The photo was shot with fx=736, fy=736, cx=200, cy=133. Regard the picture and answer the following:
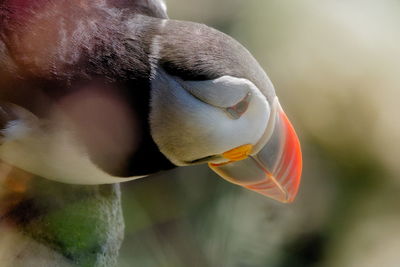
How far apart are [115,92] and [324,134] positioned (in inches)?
50.6

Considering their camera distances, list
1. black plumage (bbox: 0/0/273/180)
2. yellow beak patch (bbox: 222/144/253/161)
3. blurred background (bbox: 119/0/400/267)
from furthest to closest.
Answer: blurred background (bbox: 119/0/400/267) < yellow beak patch (bbox: 222/144/253/161) < black plumage (bbox: 0/0/273/180)

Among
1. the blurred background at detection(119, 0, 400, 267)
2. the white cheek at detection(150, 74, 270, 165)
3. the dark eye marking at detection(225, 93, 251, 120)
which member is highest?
the dark eye marking at detection(225, 93, 251, 120)

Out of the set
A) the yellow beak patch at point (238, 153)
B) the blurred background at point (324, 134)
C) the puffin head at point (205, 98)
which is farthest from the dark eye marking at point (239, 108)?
the blurred background at point (324, 134)

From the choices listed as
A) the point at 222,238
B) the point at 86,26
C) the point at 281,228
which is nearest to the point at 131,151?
the point at 86,26

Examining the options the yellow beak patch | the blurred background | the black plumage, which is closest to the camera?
the black plumage

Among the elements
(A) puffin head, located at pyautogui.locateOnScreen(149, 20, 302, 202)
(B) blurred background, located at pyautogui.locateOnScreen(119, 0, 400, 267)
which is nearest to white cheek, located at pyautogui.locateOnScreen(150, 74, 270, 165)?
(A) puffin head, located at pyautogui.locateOnScreen(149, 20, 302, 202)

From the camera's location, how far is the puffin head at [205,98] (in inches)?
71.9

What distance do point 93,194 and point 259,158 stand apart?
1.59 feet

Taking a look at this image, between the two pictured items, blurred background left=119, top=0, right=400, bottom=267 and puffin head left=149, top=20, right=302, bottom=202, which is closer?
puffin head left=149, top=20, right=302, bottom=202

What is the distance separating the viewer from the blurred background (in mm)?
2773

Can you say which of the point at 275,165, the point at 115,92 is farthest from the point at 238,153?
the point at 115,92

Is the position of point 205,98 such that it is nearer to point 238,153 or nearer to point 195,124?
point 195,124

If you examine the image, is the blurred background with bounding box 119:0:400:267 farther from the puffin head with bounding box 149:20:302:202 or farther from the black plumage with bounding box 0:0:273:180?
the black plumage with bounding box 0:0:273:180

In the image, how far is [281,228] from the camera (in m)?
2.82
